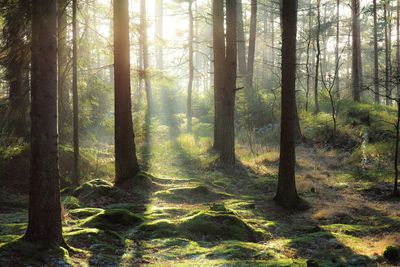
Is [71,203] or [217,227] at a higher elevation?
[71,203]

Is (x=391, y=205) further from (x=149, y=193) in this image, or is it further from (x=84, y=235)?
(x=84, y=235)

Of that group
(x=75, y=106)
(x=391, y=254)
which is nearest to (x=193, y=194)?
(x=75, y=106)

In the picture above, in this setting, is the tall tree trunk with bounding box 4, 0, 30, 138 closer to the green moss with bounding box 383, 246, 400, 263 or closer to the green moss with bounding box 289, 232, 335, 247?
the green moss with bounding box 289, 232, 335, 247

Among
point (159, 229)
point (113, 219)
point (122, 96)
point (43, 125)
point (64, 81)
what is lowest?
point (159, 229)

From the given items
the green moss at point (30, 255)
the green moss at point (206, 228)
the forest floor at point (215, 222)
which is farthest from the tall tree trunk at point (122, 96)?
the green moss at point (30, 255)

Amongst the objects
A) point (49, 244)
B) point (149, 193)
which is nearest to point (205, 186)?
point (149, 193)

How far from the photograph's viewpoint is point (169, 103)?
31.3 meters

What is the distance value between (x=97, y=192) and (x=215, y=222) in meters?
3.70

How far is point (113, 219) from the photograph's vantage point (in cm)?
802

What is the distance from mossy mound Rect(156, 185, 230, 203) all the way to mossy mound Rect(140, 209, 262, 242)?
2531mm

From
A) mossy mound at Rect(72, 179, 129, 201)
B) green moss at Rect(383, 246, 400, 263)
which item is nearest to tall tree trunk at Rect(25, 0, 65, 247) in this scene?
mossy mound at Rect(72, 179, 129, 201)

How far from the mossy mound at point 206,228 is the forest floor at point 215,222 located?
19 mm

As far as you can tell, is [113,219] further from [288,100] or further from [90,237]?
[288,100]

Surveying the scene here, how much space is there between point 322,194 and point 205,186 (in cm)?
329
